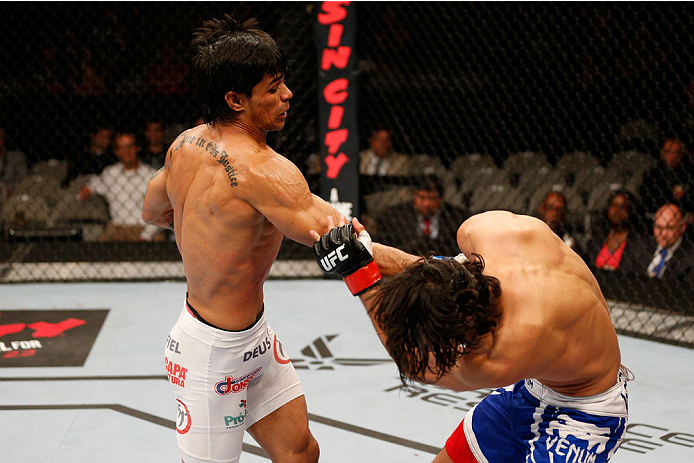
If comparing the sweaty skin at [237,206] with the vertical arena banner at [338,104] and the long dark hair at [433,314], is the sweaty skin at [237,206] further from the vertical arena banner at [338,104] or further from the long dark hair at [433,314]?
the vertical arena banner at [338,104]

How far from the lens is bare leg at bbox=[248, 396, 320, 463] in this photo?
2051 mm

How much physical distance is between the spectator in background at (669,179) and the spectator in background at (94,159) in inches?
149

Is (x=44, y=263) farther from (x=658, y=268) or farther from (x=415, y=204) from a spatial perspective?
(x=658, y=268)

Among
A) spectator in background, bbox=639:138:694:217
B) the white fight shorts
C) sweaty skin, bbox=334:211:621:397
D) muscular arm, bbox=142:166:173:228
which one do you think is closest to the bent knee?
the white fight shorts

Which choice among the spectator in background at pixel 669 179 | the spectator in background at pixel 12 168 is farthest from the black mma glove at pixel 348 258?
the spectator in background at pixel 12 168

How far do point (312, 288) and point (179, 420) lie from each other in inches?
111

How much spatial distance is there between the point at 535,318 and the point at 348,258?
0.41m

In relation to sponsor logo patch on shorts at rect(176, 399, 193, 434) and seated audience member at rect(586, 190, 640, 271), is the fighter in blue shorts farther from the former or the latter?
seated audience member at rect(586, 190, 640, 271)

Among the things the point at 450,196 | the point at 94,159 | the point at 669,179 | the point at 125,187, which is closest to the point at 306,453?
the point at 669,179

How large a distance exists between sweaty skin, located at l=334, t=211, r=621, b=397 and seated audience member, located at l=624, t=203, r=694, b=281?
105 inches

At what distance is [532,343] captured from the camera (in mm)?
1594

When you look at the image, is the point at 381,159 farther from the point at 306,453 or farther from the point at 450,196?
the point at 306,453

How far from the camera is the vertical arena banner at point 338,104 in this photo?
4.58 metres

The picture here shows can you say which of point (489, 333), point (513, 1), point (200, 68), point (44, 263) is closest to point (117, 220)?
point (44, 263)
